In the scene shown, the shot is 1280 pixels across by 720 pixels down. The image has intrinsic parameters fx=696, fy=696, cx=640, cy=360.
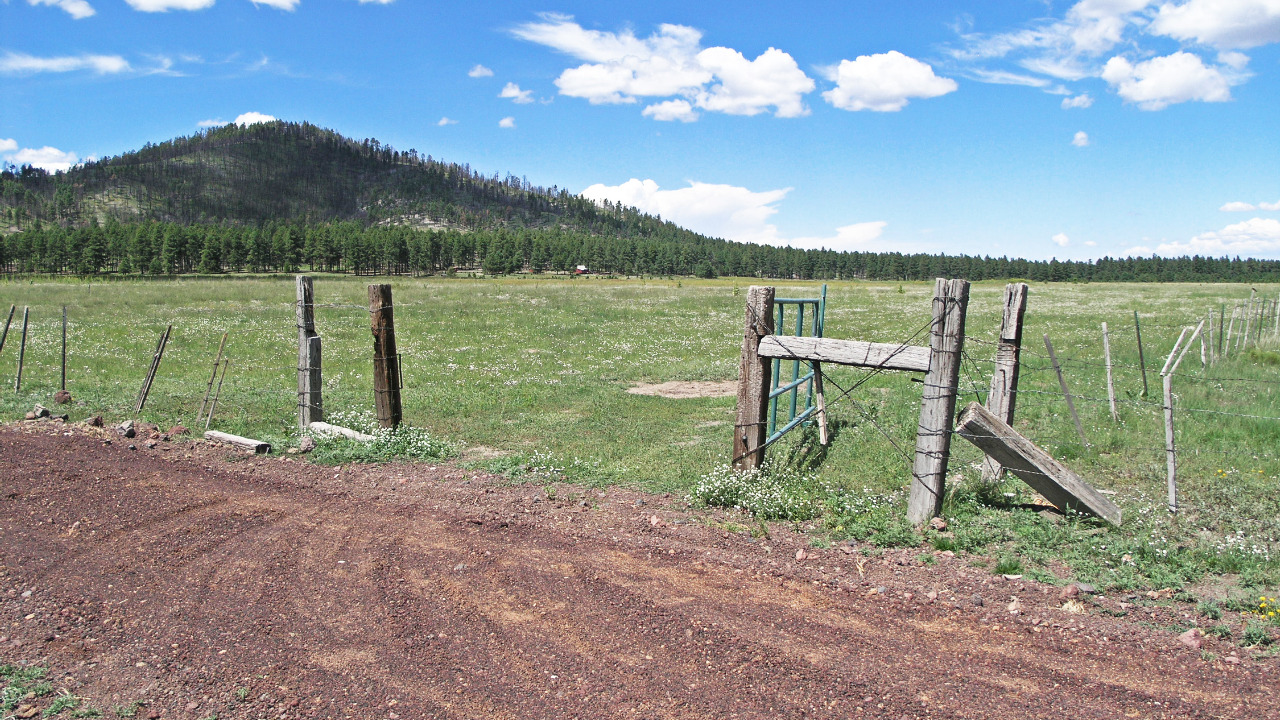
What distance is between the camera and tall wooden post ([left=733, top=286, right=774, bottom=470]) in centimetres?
870

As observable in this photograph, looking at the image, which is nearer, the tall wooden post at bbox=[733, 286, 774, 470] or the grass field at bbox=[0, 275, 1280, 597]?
the grass field at bbox=[0, 275, 1280, 597]

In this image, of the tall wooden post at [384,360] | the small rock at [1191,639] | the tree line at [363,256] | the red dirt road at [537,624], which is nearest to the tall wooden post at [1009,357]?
the red dirt road at [537,624]

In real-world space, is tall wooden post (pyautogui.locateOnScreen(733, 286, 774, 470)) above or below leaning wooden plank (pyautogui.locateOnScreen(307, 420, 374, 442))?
above

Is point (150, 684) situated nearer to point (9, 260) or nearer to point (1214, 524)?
point (1214, 524)

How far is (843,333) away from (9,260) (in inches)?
6390

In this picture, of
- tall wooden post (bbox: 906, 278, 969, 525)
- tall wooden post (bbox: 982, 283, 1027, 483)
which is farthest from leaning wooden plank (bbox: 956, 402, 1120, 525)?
tall wooden post (bbox: 982, 283, 1027, 483)

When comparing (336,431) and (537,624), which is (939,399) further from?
(336,431)

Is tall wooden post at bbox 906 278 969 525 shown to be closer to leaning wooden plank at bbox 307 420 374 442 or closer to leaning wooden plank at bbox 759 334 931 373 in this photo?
leaning wooden plank at bbox 759 334 931 373

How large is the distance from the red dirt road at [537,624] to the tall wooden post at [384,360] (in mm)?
3307

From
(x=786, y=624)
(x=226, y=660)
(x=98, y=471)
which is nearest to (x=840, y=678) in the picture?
(x=786, y=624)

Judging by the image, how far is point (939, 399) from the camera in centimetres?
747

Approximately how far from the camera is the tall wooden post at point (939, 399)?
742 centimetres

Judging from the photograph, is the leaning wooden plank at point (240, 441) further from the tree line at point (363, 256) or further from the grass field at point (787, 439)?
the tree line at point (363, 256)

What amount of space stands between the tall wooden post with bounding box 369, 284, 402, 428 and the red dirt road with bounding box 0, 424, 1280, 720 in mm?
3307
